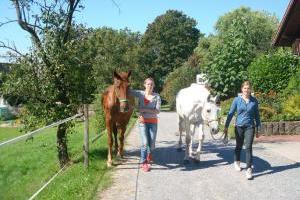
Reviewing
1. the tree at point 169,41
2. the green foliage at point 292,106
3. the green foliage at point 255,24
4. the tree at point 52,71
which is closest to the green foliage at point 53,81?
the tree at point 52,71

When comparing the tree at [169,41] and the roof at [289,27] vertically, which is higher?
the tree at [169,41]

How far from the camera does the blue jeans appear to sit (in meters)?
10.7

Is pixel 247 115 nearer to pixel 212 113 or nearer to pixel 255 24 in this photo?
pixel 212 113

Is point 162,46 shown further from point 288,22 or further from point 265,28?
point 288,22

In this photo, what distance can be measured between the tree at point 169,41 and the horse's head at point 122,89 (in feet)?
198

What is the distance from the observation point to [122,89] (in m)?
10.2

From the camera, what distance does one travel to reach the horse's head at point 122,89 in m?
10.1

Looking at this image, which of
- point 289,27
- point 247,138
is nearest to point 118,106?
point 247,138

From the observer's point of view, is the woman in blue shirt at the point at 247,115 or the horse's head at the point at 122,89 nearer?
the woman in blue shirt at the point at 247,115

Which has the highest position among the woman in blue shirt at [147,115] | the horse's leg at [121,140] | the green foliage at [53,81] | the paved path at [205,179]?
the green foliage at [53,81]

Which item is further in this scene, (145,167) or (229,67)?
(229,67)

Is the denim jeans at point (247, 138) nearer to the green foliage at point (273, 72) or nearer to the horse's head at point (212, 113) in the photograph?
the horse's head at point (212, 113)

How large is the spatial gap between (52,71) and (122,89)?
271 cm

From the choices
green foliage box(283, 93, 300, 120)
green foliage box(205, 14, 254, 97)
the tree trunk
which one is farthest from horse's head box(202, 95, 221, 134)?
green foliage box(205, 14, 254, 97)
